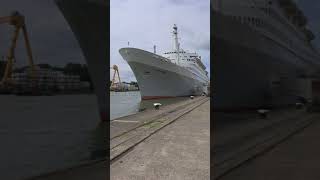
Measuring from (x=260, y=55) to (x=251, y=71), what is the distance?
0.53 meters

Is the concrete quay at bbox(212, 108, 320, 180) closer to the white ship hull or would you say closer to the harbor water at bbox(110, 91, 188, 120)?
the harbor water at bbox(110, 91, 188, 120)

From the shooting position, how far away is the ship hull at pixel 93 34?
4457 millimetres

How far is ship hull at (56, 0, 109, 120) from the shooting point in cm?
446

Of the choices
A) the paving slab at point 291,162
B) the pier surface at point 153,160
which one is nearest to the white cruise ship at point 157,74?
the pier surface at point 153,160

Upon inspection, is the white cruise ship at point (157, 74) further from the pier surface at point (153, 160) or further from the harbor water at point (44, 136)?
the harbor water at point (44, 136)

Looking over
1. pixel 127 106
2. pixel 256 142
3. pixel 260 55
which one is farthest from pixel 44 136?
pixel 127 106

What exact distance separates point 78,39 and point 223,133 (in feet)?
7.05

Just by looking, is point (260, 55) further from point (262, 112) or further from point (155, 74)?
point (155, 74)

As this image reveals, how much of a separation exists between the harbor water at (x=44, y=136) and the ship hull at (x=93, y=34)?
1.00 feet

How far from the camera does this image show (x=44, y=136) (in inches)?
155

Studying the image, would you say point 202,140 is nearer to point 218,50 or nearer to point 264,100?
point 264,100

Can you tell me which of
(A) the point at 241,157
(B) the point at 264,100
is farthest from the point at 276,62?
(A) the point at 241,157

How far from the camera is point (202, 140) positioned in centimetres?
892

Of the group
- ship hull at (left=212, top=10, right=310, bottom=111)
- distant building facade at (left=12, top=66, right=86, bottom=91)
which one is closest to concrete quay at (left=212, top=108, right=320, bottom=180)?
ship hull at (left=212, top=10, right=310, bottom=111)
